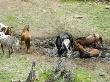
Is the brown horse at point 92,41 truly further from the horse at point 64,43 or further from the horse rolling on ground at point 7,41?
the horse rolling on ground at point 7,41

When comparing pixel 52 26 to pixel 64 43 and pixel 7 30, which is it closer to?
pixel 7 30

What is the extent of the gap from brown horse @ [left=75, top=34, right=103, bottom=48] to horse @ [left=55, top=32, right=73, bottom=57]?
0.41 metres

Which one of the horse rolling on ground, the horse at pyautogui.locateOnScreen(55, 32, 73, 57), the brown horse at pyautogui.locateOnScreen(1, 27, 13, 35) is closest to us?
the horse rolling on ground

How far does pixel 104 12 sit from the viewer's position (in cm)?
2736

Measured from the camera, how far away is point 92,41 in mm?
22062

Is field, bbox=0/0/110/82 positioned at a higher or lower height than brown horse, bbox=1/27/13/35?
lower

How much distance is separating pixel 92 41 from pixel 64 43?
171 centimetres

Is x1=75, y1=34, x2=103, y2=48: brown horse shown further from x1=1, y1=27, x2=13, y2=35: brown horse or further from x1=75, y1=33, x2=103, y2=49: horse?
x1=1, y1=27, x2=13, y2=35: brown horse

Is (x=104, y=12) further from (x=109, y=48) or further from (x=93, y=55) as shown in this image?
(x=93, y=55)

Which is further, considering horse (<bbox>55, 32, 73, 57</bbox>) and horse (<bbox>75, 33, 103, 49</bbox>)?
horse (<bbox>75, 33, 103, 49</bbox>)

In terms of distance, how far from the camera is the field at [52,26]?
1841 centimetres

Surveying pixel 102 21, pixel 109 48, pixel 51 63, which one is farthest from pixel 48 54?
pixel 102 21

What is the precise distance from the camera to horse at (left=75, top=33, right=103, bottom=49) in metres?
21.8

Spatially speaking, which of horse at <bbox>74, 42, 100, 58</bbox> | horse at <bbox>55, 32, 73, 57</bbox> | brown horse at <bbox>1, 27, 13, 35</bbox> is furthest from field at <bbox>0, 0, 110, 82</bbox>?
brown horse at <bbox>1, 27, 13, 35</bbox>
